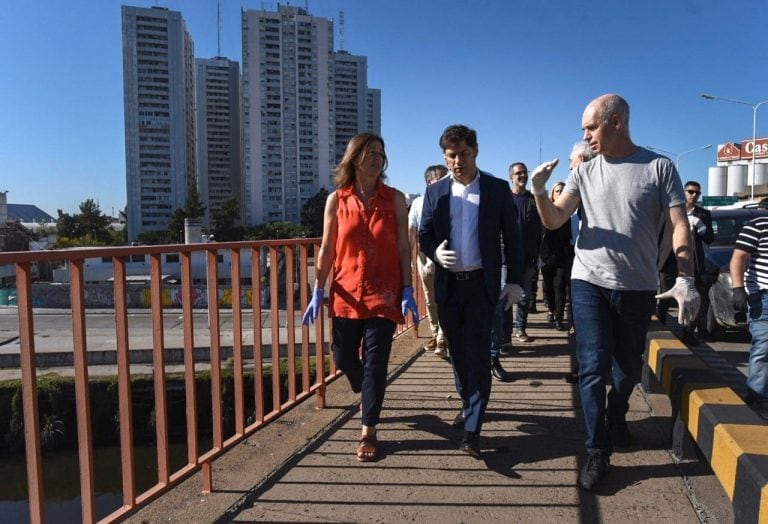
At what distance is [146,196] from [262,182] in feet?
69.0

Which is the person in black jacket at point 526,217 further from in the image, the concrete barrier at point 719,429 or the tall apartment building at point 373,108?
the tall apartment building at point 373,108

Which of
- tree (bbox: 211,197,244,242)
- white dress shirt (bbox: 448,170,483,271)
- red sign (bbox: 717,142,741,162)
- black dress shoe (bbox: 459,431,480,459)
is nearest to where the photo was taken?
black dress shoe (bbox: 459,431,480,459)

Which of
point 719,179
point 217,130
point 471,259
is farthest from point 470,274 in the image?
point 217,130

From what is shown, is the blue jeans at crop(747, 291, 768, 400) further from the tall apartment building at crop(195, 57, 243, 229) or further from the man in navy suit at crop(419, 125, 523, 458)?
the tall apartment building at crop(195, 57, 243, 229)

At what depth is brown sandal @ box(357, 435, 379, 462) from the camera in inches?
125

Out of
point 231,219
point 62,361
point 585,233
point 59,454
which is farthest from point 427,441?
point 231,219

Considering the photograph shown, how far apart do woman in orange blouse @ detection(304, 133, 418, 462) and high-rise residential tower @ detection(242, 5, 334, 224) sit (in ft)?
336

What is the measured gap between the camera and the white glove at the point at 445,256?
→ 3211 millimetres

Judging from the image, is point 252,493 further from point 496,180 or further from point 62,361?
point 62,361

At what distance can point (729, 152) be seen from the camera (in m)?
86.9

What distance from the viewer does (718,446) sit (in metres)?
2.35

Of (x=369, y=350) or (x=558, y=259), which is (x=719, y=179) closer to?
(x=558, y=259)

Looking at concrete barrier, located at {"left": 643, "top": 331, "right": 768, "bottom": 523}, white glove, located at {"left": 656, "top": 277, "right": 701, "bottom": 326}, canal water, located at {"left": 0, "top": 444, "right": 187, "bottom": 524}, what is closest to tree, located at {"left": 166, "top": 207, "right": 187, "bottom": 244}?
canal water, located at {"left": 0, "top": 444, "right": 187, "bottom": 524}

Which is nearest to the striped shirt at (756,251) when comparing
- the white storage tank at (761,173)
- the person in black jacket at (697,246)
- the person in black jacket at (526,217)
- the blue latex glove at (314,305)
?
the person in black jacket at (526,217)
